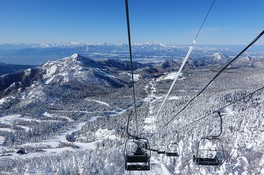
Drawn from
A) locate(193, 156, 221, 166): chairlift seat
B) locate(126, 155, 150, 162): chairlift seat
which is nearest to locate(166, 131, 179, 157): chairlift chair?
locate(193, 156, 221, 166): chairlift seat

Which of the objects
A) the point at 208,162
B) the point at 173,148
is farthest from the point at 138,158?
the point at 173,148

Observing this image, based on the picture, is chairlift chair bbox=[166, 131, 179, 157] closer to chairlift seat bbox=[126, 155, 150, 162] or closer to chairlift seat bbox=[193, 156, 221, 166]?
chairlift seat bbox=[193, 156, 221, 166]

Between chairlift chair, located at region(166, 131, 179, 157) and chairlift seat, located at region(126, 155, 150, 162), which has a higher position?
chairlift seat, located at region(126, 155, 150, 162)

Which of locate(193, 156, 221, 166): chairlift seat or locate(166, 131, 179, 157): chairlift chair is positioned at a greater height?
locate(193, 156, 221, 166): chairlift seat

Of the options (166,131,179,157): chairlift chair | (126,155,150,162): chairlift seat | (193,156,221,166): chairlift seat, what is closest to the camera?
(193,156,221,166): chairlift seat

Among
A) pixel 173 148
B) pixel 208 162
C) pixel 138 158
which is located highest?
pixel 138 158

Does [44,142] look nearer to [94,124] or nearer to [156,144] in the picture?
[94,124]

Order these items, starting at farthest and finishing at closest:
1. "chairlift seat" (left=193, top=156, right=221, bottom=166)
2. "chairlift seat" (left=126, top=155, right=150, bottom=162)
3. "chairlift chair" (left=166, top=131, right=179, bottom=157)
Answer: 1. "chairlift chair" (left=166, top=131, right=179, bottom=157)
2. "chairlift seat" (left=126, top=155, right=150, bottom=162)
3. "chairlift seat" (left=193, top=156, right=221, bottom=166)

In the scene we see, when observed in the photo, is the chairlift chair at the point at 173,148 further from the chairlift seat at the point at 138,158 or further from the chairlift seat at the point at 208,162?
the chairlift seat at the point at 138,158

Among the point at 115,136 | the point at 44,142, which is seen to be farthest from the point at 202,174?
the point at 44,142

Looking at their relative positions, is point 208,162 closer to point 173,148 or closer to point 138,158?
point 138,158

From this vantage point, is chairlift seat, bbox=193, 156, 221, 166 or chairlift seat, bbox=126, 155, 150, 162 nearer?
chairlift seat, bbox=193, 156, 221, 166
